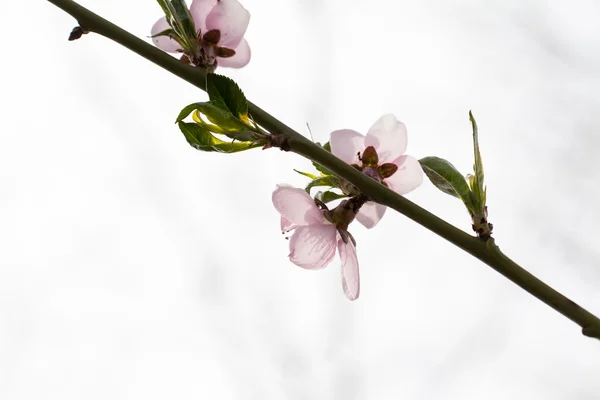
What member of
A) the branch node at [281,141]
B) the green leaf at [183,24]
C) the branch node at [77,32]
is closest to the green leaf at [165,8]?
the green leaf at [183,24]

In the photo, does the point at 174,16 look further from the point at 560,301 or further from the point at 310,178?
the point at 560,301

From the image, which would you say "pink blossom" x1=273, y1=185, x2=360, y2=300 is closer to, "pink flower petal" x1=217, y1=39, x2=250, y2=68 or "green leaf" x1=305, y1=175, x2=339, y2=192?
"green leaf" x1=305, y1=175, x2=339, y2=192

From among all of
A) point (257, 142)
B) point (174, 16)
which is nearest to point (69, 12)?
point (174, 16)

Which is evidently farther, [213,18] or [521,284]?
[213,18]

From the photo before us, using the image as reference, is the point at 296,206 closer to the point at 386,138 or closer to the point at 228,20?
the point at 386,138

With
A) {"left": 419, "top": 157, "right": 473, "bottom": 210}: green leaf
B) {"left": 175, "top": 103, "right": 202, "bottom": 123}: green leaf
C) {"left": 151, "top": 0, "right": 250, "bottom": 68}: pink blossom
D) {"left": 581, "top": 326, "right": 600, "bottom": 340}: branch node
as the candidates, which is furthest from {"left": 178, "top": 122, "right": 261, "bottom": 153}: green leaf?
{"left": 581, "top": 326, "right": 600, "bottom": 340}: branch node

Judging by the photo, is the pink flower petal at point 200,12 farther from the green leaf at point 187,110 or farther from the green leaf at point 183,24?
the green leaf at point 187,110

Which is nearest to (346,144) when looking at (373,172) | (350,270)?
(373,172)
